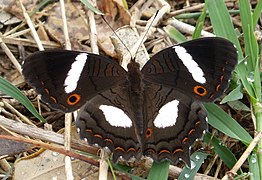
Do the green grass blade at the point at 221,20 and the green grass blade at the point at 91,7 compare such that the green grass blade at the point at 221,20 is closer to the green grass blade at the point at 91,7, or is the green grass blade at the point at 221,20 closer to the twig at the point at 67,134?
the green grass blade at the point at 91,7

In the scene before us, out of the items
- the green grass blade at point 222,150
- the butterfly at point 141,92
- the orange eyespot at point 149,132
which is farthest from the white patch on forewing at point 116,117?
the green grass blade at point 222,150

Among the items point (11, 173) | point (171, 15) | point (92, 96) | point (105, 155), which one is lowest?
point (11, 173)

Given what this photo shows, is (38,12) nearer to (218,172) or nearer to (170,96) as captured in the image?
(170,96)

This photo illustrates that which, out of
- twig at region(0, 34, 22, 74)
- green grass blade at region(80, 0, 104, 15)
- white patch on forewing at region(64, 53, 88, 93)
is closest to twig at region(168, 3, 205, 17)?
green grass blade at region(80, 0, 104, 15)

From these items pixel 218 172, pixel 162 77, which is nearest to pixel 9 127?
pixel 162 77

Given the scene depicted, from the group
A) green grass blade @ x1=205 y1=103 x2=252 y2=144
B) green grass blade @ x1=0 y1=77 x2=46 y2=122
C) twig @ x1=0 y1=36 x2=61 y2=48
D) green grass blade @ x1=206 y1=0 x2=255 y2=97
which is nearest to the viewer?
green grass blade @ x1=205 y1=103 x2=252 y2=144

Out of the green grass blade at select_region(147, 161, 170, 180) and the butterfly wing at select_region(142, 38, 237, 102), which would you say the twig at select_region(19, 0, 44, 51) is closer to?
the butterfly wing at select_region(142, 38, 237, 102)

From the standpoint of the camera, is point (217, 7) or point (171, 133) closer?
point (171, 133)
